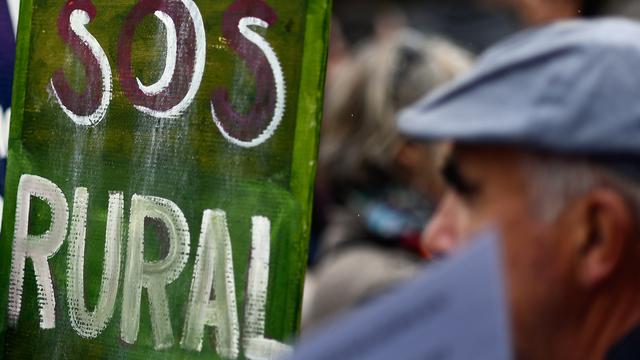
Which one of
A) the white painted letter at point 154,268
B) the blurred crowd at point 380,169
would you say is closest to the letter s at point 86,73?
the white painted letter at point 154,268

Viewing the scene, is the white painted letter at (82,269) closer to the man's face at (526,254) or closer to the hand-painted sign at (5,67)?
the hand-painted sign at (5,67)

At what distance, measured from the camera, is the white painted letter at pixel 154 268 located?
1419 millimetres

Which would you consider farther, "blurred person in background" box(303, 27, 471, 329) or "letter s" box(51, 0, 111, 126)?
"blurred person in background" box(303, 27, 471, 329)

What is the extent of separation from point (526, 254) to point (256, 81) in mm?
377

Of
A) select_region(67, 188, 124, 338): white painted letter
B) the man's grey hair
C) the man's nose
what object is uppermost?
the man's grey hair

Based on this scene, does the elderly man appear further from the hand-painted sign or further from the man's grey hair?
the hand-painted sign

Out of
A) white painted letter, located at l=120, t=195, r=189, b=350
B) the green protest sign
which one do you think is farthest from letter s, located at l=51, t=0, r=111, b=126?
white painted letter, located at l=120, t=195, r=189, b=350

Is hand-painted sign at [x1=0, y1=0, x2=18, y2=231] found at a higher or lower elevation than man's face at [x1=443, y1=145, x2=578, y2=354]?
higher

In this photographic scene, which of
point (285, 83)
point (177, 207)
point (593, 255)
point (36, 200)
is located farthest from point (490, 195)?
point (36, 200)

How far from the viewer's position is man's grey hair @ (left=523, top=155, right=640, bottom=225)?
3.76 ft

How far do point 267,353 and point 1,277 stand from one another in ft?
1.19

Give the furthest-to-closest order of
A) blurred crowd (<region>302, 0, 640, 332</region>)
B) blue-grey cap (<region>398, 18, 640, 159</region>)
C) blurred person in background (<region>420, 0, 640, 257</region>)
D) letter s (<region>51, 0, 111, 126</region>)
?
blurred crowd (<region>302, 0, 640, 332</region>), letter s (<region>51, 0, 111, 126</region>), blurred person in background (<region>420, 0, 640, 257</region>), blue-grey cap (<region>398, 18, 640, 159</region>)

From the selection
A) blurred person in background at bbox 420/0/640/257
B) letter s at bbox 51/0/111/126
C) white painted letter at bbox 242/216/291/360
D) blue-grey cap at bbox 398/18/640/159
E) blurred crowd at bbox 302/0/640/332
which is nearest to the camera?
blue-grey cap at bbox 398/18/640/159

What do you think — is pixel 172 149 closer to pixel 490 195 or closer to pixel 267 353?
pixel 267 353
